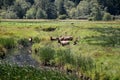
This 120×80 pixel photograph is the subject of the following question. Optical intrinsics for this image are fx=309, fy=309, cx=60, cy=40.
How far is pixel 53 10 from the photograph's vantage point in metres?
148

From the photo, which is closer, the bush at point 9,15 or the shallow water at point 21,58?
the shallow water at point 21,58

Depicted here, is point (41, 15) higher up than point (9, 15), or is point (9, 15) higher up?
point (9, 15)

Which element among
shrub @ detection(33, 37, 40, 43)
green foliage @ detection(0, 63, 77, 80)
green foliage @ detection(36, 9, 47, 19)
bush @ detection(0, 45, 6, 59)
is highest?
green foliage @ detection(0, 63, 77, 80)

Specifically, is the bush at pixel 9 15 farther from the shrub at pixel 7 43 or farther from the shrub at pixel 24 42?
the shrub at pixel 7 43

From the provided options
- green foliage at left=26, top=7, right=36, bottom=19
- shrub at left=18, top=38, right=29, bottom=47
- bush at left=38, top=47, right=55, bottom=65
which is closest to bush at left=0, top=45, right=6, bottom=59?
bush at left=38, top=47, right=55, bottom=65

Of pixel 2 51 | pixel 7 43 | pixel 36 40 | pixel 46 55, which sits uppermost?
pixel 46 55

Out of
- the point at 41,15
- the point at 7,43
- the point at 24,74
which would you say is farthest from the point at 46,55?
the point at 41,15

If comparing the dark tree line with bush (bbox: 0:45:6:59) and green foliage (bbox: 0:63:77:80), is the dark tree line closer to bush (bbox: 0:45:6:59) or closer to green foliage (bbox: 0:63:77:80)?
bush (bbox: 0:45:6:59)

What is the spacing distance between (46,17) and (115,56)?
107m

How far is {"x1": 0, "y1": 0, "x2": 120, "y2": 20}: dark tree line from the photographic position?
134 metres

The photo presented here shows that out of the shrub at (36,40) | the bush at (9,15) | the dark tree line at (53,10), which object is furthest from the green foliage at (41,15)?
the shrub at (36,40)

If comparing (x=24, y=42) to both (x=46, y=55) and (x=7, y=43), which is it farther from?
(x=46, y=55)

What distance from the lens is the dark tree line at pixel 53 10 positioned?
5290 inches

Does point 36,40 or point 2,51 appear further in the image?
point 36,40
